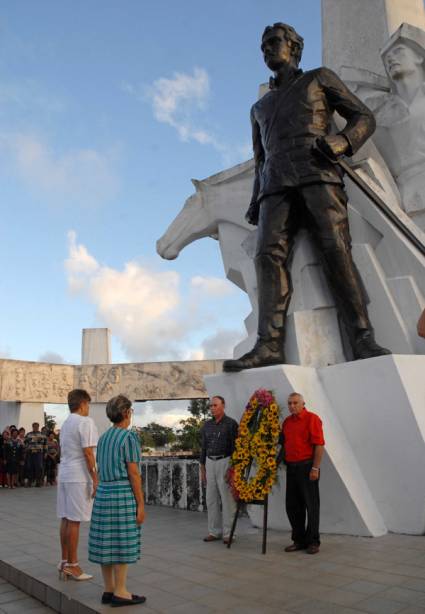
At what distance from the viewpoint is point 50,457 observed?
40.7 feet

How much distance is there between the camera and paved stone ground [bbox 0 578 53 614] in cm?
340

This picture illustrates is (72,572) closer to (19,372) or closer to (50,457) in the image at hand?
(50,457)

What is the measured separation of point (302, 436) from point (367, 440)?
2.52ft

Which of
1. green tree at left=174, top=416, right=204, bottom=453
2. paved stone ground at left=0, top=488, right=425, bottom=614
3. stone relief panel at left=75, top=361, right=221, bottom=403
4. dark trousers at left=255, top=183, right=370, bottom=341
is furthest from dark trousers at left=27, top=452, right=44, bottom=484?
green tree at left=174, top=416, right=204, bottom=453

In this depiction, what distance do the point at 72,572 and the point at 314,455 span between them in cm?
183

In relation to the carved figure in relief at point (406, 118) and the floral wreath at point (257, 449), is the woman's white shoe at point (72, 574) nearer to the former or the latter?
the floral wreath at point (257, 449)

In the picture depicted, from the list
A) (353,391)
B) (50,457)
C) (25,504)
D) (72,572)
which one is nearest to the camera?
(72,572)

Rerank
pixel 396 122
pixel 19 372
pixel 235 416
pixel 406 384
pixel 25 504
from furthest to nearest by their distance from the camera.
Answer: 1. pixel 19 372
2. pixel 25 504
3. pixel 396 122
4. pixel 235 416
5. pixel 406 384

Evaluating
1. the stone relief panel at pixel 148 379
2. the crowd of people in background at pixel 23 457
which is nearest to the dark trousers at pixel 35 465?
the crowd of people in background at pixel 23 457

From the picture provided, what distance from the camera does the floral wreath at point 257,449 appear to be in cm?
427

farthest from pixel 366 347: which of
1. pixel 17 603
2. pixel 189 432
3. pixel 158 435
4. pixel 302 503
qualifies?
pixel 158 435

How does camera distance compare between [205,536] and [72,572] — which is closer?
[72,572]

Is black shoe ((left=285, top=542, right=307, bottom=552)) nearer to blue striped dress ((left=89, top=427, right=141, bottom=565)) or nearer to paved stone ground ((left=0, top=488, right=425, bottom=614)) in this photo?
paved stone ground ((left=0, top=488, right=425, bottom=614))

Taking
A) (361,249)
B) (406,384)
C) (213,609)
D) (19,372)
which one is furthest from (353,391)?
(19,372)
